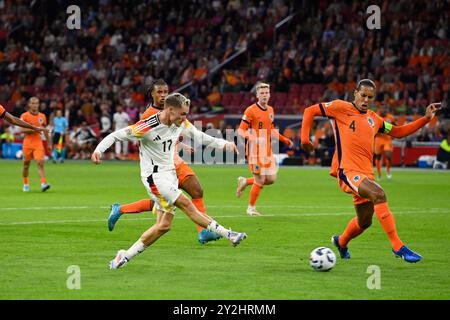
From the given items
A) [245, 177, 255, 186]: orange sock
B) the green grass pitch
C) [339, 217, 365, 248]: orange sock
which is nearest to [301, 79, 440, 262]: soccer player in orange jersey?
[339, 217, 365, 248]: orange sock

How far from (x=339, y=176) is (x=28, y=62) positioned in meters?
38.8

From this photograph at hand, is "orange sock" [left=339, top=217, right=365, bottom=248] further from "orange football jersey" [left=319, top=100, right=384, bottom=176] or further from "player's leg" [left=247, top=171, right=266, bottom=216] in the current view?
"player's leg" [left=247, top=171, right=266, bottom=216]

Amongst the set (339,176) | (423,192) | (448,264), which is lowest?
(423,192)

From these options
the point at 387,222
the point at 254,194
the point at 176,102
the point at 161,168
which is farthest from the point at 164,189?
the point at 254,194

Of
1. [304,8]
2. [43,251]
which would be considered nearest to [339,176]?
[43,251]

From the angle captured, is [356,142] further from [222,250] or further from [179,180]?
[179,180]

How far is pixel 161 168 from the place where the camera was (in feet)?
36.4

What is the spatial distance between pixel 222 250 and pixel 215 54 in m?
33.2

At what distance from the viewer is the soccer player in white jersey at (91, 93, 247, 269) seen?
10.9 meters

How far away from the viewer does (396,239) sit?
443 inches

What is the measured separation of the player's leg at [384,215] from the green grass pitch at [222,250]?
0.21 meters

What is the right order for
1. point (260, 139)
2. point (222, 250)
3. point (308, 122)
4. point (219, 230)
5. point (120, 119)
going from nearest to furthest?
point (219, 230) < point (308, 122) < point (222, 250) < point (260, 139) < point (120, 119)

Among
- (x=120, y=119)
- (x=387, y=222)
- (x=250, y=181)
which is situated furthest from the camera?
(x=120, y=119)

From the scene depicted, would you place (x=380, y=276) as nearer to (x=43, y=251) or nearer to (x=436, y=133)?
(x=43, y=251)
